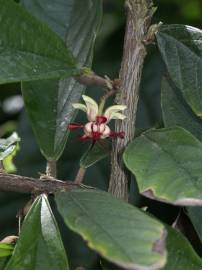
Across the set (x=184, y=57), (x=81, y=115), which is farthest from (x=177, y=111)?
(x=81, y=115)

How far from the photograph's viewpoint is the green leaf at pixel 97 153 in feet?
3.27

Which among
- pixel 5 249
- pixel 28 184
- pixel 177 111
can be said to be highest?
pixel 177 111

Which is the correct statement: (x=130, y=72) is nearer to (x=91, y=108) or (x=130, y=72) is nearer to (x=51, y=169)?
(x=91, y=108)

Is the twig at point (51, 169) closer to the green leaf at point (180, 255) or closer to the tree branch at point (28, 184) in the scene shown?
the tree branch at point (28, 184)

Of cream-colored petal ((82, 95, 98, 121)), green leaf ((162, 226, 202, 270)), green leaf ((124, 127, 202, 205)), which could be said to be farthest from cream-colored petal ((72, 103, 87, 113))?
green leaf ((162, 226, 202, 270))

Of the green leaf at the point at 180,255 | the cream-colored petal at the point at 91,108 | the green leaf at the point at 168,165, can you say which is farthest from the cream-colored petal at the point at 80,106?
the green leaf at the point at 180,255

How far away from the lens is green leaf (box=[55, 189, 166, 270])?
2.23 ft

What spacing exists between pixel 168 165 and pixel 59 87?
0.31 meters

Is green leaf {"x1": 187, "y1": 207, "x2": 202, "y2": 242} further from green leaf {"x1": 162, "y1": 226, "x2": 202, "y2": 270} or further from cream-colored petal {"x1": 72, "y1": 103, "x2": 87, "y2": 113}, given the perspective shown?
cream-colored petal {"x1": 72, "y1": 103, "x2": 87, "y2": 113}

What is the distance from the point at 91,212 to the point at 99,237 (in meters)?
0.07

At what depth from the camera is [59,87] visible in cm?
107

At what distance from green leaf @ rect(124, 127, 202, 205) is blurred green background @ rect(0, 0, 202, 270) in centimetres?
60

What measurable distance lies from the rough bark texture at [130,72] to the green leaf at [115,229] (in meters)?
0.13

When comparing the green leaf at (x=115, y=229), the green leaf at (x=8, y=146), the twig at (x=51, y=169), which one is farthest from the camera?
the green leaf at (x=8, y=146)
